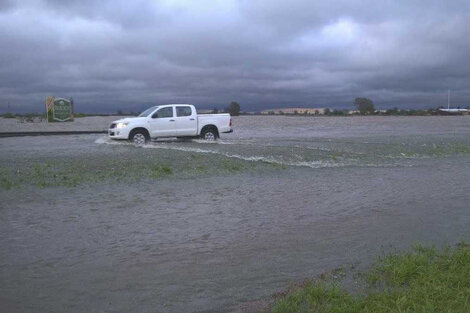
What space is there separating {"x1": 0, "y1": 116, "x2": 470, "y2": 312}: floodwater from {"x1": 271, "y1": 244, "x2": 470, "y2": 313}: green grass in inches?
19.4

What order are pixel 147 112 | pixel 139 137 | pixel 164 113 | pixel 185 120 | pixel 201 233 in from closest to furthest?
pixel 201 233
pixel 139 137
pixel 164 113
pixel 147 112
pixel 185 120

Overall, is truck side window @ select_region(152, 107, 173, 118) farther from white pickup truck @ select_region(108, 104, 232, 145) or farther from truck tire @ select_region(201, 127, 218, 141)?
truck tire @ select_region(201, 127, 218, 141)

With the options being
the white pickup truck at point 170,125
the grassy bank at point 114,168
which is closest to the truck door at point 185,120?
the white pickup truck at point 170,125

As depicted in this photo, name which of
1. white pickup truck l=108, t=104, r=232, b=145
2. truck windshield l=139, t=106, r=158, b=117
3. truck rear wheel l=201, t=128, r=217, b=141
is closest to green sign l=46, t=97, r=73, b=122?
truck windshield l=139, t=106, r=158, b=117

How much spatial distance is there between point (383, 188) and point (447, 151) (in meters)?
10.9

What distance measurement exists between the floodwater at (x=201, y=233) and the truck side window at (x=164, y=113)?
9.63m

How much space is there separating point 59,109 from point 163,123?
78.5ft

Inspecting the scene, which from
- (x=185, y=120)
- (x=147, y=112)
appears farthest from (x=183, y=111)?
(x=147, y=112)

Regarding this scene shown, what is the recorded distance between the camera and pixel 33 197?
8.72 metres

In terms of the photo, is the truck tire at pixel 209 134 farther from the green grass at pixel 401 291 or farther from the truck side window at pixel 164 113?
the green grass at pixel 401 291

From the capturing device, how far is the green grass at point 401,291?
3.83 metres

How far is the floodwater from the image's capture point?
4648 mm

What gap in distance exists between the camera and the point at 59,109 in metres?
41.8

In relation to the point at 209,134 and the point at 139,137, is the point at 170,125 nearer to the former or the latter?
the point at 139,137
